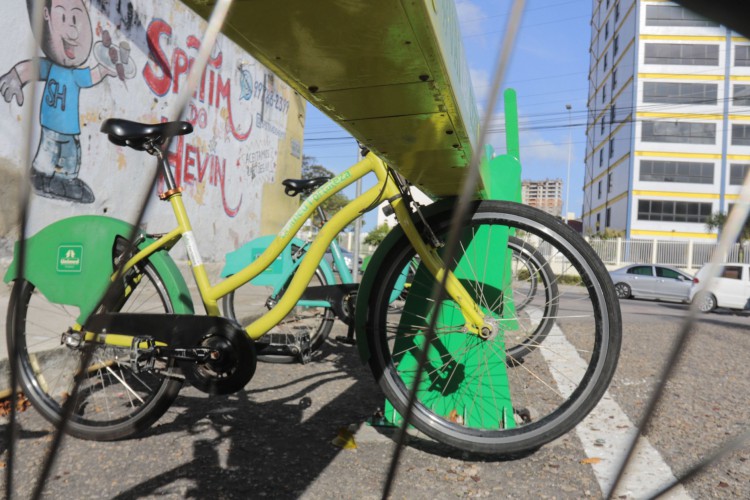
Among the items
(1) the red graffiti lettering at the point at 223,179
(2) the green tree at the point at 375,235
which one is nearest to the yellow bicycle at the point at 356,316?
(1) the red graffiti lettering at the point at 223,179

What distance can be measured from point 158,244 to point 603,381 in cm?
183

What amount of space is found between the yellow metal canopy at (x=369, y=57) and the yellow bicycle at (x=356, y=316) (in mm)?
805

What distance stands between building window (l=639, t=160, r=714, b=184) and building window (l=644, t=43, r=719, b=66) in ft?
116

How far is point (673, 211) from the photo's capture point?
34750 millimetres

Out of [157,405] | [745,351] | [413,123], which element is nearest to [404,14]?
[413,123]

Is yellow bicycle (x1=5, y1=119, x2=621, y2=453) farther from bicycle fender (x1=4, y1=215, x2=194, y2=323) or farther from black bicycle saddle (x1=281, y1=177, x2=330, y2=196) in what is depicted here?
black bicycle saddle (x1=281, y1=177, x2=330, y2=196)

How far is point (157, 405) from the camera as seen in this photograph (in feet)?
7.43

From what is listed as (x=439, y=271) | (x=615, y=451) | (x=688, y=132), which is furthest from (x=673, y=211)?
(x=439, y=271)

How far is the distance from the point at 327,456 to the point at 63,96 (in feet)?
17.6

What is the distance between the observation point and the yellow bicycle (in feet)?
6.84

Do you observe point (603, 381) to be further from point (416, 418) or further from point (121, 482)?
point (121, 482)

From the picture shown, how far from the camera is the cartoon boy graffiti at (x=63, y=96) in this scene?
564 cm

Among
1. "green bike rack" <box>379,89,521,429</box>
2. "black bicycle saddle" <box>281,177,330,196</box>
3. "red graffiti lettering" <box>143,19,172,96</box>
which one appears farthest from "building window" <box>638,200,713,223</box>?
"green bike rack" <box>379,89,521,429</box>

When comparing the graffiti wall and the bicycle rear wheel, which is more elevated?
the graffiti wall
